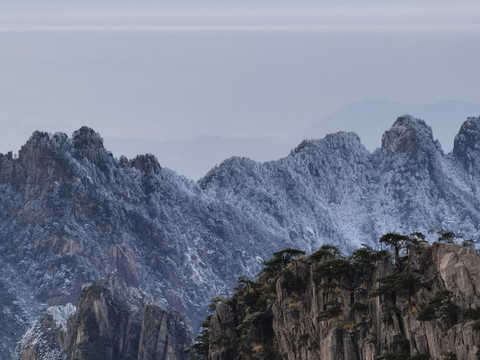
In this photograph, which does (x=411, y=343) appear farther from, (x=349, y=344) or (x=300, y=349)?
(x=300, y=349)

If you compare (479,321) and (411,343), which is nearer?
(479,321)

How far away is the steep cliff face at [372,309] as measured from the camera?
151750 millimetres

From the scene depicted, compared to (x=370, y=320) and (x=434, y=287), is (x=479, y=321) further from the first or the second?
(x=370, y=320)

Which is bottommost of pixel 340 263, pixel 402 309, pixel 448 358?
pixel 448 358

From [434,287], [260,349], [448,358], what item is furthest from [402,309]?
[260,349]

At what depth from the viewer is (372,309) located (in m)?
169

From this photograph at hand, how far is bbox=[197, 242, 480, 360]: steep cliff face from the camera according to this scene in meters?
152

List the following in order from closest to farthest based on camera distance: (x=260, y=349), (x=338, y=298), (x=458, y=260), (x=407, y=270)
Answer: (x=458, y=260)
(x=407, y=270)
(x=338, y=298)
(x=260, y=349)

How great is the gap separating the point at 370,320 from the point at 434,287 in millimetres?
11941

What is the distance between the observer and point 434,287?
160m

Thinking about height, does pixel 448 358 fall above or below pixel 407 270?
below

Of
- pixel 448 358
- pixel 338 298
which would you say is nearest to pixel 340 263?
pixel 338 298

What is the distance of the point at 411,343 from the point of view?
157375 millimetres

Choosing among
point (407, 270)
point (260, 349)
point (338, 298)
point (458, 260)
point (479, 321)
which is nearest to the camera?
point (479, 321)
